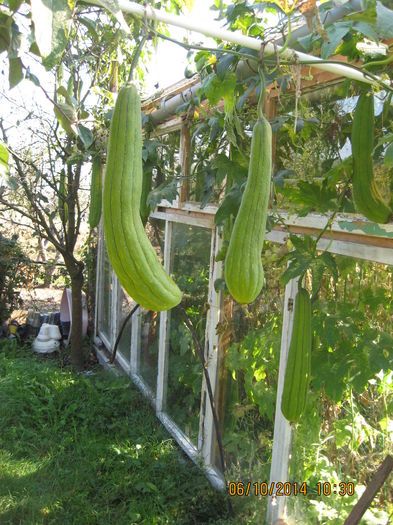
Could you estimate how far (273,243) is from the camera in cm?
279

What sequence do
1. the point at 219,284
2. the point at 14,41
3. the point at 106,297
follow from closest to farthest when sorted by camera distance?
the point at 14,41, the point at 219,284, the point at 106,297

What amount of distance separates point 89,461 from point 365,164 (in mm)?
3588

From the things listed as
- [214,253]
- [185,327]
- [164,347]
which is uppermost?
[214,253]

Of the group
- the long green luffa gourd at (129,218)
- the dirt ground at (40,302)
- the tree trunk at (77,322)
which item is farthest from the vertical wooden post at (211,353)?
the dirt ground at (40,302)

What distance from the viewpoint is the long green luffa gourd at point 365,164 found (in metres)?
1.45

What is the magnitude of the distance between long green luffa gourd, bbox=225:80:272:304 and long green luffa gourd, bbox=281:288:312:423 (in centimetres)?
76

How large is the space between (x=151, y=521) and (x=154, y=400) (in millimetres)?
1739

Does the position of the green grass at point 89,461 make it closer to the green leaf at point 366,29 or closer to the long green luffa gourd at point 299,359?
the long green luffa gourd at point 299,359

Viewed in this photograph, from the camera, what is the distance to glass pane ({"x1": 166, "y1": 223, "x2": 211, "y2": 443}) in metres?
3.93

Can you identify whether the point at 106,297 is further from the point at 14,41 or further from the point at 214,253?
the point at 14,41

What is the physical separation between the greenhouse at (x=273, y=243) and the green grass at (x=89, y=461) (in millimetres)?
166

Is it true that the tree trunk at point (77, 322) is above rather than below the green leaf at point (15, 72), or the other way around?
below

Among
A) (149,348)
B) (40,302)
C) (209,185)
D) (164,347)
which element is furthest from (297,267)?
(40,302)

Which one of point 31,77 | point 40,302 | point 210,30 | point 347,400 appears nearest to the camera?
point 210,30
